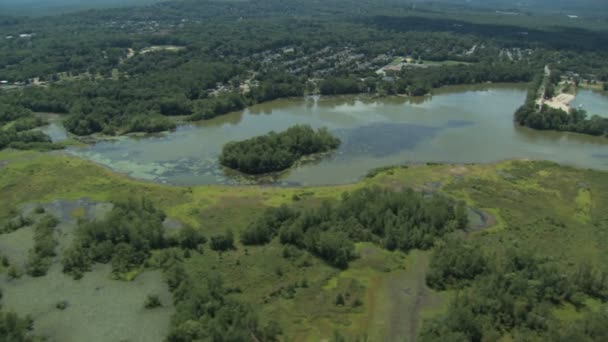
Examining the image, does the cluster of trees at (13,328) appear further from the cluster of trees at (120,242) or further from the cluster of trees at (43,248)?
the cluster of trees at (43,248)

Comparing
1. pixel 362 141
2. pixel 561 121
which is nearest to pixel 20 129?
pixel 362 141

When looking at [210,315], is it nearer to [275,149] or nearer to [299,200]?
[299,200]

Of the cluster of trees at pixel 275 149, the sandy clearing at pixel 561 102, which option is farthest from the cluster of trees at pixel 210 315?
the sandy clearing at pixel 561 102

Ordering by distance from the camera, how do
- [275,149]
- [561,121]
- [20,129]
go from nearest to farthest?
[275,149]
[20,129]
[561,121]

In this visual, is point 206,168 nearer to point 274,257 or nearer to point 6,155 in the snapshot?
point 274,257

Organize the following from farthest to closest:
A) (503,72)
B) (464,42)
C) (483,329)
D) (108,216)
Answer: (464,42) → (503,72) → (108,216) → (483,329)

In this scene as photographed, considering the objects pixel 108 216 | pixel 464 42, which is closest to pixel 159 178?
pixel 108 216

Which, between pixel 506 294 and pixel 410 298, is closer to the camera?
pixel 506 294
